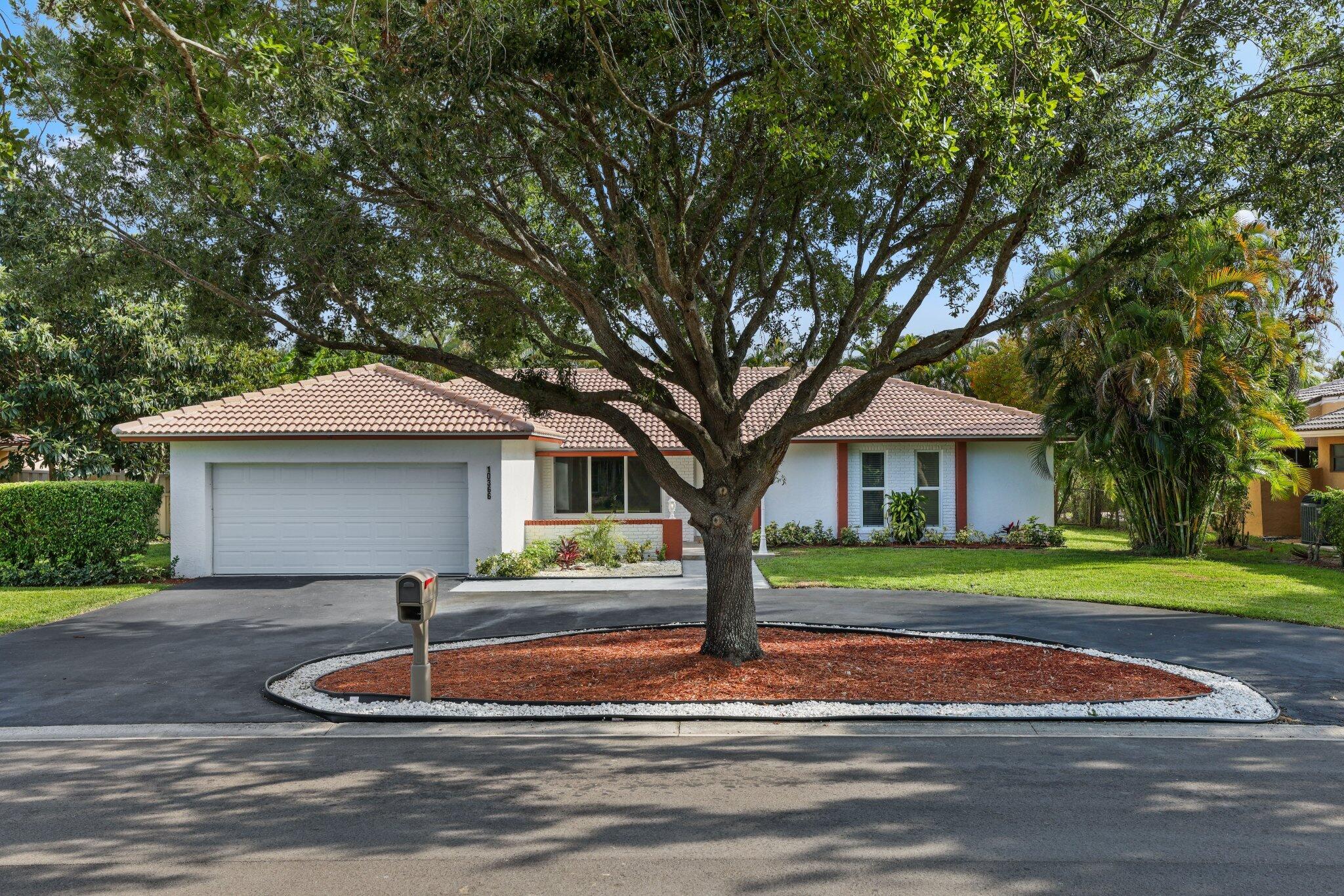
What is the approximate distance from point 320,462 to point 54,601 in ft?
16.0

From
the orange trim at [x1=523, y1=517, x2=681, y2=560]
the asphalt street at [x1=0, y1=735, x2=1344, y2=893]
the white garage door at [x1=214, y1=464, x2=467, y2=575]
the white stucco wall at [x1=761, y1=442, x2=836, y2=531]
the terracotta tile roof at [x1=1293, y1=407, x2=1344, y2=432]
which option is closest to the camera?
→ the asphalt street at [x1=0, y1=735, x2=1344, y2=893]

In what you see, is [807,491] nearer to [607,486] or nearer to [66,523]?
[607,486]

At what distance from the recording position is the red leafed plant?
18.7m

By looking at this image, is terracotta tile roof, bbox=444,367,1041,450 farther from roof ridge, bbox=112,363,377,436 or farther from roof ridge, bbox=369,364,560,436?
roof ridge, bbox=112,363,377,436

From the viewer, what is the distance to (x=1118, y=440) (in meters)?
19.6

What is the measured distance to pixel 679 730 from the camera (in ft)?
24.1

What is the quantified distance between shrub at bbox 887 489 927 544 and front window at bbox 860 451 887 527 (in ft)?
1.32

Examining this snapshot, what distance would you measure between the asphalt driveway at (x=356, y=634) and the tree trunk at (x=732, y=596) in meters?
3.29

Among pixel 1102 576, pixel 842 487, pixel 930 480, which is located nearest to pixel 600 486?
pixel 842 487

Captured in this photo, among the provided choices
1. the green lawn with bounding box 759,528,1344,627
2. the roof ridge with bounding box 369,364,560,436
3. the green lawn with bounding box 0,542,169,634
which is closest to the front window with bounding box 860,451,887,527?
the green lawn with bounding box 759,528,1344,627

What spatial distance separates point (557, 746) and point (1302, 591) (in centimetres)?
1315

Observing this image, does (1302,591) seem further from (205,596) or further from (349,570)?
(205,596)

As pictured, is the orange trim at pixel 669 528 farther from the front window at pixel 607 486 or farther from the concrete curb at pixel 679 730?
the concrete curb at pixel 679 730

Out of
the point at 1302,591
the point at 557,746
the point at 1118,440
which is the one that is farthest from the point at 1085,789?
the point at 1118,440
